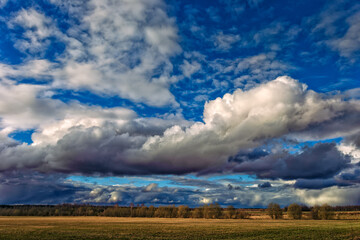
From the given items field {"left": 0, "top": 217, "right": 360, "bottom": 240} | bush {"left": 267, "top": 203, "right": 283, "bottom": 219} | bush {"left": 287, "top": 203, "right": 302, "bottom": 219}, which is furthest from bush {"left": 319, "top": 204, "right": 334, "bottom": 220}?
field {"left": 0, "top": 217, "right": 360, "bottom": 240}

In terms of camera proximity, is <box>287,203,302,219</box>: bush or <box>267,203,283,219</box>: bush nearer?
<box>287,203,302,219</box>: bush

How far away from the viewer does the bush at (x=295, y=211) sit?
177m

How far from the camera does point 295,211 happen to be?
17775cm

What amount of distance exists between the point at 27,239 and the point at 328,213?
170871mm

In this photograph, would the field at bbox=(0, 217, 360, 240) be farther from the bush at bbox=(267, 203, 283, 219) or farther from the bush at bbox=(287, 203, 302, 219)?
the bush at bbox=(267, 203, 283, 219)

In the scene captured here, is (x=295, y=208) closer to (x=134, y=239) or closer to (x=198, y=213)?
(x=198, y=213)

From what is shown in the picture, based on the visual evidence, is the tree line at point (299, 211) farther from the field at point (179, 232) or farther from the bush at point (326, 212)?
the field at point (179, 232)

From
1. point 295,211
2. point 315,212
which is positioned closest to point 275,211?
point 295,211

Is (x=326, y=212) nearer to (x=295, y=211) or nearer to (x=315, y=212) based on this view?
(x=315, y=212)

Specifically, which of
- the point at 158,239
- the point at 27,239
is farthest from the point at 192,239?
the point at 27,239

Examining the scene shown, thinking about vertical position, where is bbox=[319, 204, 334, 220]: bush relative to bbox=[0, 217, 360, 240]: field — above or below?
below

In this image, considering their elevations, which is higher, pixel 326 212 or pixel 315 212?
pixel 326 212

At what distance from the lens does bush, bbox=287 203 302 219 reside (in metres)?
177

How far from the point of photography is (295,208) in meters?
178
